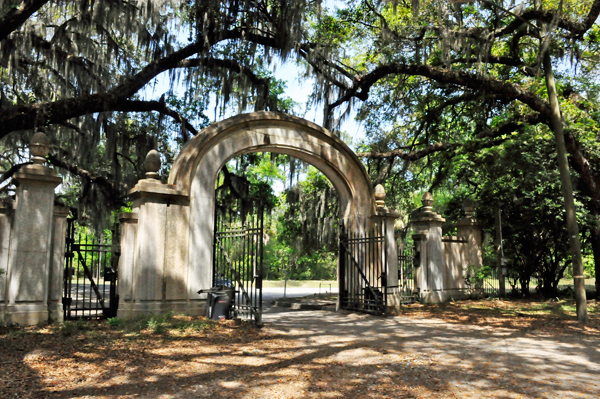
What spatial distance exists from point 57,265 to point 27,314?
1.21 meters

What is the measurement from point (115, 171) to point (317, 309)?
298 inches

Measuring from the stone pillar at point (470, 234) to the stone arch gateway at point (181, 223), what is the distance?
793 cm

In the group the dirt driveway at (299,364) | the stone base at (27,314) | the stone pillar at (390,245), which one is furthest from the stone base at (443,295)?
the stone base at (27,314)

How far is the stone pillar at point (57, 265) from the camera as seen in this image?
356 inches

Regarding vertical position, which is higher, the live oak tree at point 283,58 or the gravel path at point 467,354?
the live oak tree at point 283,58

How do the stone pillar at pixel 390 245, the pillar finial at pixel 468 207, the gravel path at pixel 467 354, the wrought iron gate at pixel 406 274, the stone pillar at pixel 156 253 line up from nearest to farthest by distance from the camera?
the gravel path at pixel 467 354
the stone pillar at pixel 156 253
the stone pillar at pixel 390 245
the wrought iron gate at pixel 406 274
the pillar finial at pixel 468 207

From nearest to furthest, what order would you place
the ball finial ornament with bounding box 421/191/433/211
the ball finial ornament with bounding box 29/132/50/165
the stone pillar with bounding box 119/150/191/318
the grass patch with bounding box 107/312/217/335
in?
1. the grass patch with bounding box 107/312/217/335
2. the ball finial ornament with bounding box 29/132/50/165
3. the stone pillar with bounding box 119/150/191/318
4. the ball finial ornament with bounding box 421/191/433/211

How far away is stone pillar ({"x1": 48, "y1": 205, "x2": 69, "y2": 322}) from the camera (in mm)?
9031

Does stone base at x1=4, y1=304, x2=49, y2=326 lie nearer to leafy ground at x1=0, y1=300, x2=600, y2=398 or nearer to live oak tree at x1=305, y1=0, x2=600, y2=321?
leafy ground at x1=0, y1=300, x2=600, y2=398

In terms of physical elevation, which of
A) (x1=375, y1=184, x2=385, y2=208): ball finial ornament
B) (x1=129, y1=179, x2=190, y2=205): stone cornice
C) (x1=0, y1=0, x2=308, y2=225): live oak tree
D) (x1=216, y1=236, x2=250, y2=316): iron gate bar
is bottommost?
(x1=216, y1=236, x2=250, y2=316): iron gate bar

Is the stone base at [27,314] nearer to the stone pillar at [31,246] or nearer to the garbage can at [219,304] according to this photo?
the stone pillar at [31,246]

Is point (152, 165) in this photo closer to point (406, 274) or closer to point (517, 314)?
point (406, 274)

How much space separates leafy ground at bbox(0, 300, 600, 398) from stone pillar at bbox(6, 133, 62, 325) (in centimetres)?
59

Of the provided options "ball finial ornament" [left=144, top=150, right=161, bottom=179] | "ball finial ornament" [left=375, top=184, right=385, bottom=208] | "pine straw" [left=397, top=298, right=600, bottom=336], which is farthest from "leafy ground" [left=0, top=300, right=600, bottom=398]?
"ball finial ornament" [left=375, top=184, right=385, bottom=208]
